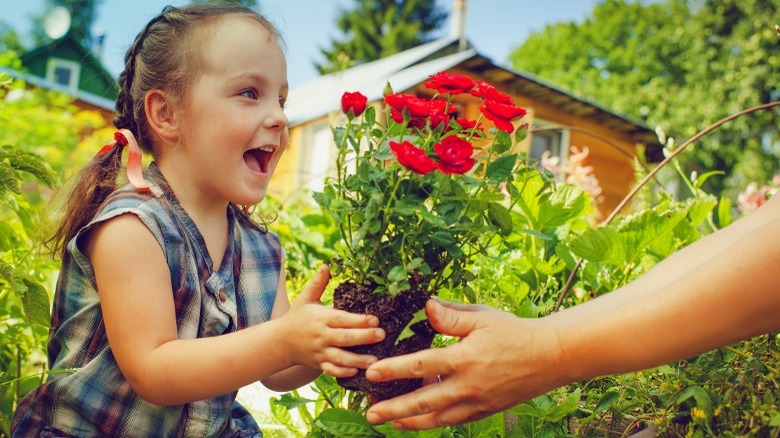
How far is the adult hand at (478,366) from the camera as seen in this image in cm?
107

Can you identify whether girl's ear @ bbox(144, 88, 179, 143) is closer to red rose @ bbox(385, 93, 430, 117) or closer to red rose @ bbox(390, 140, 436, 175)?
red rose @ bbox(385, 93, 430, 117)

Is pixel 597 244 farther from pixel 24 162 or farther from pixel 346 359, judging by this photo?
pixel 24 162

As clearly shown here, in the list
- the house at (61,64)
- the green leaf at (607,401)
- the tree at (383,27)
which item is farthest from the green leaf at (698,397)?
the tree at (383,27)

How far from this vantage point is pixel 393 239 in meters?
1.14

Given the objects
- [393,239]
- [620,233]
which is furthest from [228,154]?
[620,233]

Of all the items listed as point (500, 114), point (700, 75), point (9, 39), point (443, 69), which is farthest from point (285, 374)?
point (9, 39)

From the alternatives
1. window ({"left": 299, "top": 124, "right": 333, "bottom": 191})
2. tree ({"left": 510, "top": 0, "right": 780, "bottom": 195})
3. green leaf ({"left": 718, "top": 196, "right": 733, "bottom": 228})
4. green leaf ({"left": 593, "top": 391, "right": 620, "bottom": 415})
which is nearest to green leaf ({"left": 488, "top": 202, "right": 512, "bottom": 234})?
green leaf ({"left": 593, "top": 391, "right": 620, "bottom": 415})

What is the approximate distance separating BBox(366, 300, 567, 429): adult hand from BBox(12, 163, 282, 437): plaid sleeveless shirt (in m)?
0.49

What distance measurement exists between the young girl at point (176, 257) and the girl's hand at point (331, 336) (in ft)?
0.04

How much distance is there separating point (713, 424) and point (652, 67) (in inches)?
1241

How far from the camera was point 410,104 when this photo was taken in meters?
1.10

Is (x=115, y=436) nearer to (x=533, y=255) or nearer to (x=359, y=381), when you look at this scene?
(x=359, y=381)

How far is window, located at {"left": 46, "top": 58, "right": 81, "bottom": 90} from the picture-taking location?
23.3 metres

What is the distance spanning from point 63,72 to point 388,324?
26.0 m
